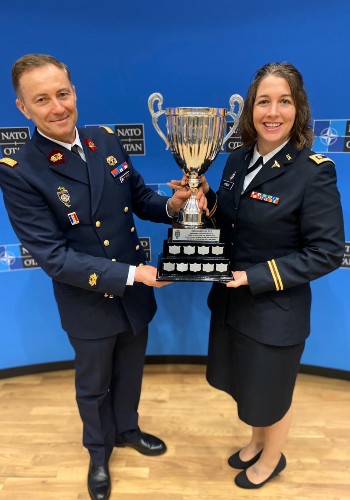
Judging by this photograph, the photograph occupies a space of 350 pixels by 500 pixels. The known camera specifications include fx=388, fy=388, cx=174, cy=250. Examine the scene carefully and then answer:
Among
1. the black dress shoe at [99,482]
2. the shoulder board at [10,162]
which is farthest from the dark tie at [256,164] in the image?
the black dress shoe at [99,482]

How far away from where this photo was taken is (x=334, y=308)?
90.0 inches

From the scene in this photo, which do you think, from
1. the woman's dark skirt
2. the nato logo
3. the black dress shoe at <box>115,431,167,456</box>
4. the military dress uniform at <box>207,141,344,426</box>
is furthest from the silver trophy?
the black dress shoe at <box>115,431,167,456</box>

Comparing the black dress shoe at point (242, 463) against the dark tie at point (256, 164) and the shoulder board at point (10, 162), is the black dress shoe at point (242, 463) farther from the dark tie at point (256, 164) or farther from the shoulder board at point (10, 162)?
the shoulder board at point (10, 162)

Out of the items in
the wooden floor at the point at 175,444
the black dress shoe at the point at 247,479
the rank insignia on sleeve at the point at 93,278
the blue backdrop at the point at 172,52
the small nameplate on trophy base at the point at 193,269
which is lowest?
the wooden floor at the point at 175,444

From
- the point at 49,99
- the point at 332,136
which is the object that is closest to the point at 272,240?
the point at 49,99

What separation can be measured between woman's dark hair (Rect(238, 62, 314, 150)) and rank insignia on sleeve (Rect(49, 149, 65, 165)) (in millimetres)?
631

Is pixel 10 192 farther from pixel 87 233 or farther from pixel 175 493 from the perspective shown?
pixel 175 493

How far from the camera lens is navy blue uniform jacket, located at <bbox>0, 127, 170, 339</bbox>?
1.27m

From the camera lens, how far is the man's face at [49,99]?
118cm

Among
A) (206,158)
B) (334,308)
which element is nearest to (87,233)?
(206,158)

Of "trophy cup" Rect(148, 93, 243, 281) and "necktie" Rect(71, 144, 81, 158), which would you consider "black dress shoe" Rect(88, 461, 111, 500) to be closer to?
"trophy cup" Rect(148, 93, 243, 281)

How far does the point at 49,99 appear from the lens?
1202 millimetres

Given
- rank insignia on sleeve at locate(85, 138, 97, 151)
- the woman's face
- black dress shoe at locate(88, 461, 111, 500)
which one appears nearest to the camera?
the woman's face

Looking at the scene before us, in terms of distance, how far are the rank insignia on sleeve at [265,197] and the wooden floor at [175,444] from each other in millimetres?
1252
